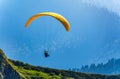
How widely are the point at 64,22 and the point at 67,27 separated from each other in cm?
111

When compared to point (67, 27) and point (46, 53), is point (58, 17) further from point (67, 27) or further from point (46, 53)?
point (46, 53)

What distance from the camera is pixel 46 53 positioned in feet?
226

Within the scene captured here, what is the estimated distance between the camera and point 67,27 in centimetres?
6153

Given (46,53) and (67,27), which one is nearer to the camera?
(67,27)

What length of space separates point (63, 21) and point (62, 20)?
210 millimetres

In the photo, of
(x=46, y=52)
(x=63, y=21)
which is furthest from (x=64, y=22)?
(x=46, y=52)

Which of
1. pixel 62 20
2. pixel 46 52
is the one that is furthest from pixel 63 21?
pixel 46 52

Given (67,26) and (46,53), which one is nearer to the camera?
(67,26)

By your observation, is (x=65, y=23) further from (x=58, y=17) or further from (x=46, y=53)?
(x=46, y=53)

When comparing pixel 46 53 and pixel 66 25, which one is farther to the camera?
pixel 46 53

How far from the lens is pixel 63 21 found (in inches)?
2446

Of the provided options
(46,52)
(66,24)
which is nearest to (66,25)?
(66,24)

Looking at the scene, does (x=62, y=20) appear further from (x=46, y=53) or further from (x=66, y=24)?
(x=46, y=53)

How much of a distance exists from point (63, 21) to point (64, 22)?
0.23 meters
